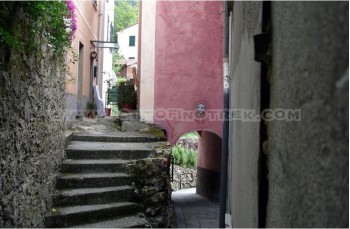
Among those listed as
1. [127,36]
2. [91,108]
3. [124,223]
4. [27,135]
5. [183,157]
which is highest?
[127,36]

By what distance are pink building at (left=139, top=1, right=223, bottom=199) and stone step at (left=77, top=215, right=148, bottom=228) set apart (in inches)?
160

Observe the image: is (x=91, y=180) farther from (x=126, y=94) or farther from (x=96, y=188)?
(x=126, y=94)

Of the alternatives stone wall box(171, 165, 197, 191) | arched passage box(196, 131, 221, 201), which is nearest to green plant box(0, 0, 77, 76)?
arched passage box(196, 131, 221, 201)

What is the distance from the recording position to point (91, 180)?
573 cm

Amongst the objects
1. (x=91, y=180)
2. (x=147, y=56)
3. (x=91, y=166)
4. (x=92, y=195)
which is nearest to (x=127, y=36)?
(x=147, y=56)

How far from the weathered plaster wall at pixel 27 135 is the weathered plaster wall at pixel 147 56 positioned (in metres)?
4.10

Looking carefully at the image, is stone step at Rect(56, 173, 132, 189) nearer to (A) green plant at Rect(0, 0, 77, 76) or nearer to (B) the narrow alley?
(B) the narrow alley

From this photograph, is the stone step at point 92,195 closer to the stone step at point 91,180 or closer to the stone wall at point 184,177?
the stone step at point 91,180

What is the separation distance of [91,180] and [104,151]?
2.73ft

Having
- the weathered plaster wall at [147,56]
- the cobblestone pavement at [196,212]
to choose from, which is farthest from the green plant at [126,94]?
the cobblestone pavement at [196,212]

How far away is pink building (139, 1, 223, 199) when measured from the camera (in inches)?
370

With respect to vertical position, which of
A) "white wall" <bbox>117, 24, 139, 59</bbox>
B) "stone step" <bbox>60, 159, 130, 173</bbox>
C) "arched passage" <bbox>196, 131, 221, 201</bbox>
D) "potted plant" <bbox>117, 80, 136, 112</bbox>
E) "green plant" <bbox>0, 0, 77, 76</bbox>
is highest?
"white wall" <bbox>117, 24, 139, 59</bbox>

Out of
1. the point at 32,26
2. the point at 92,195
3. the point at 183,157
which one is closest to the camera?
the point at 32,26

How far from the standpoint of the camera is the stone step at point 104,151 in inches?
251
